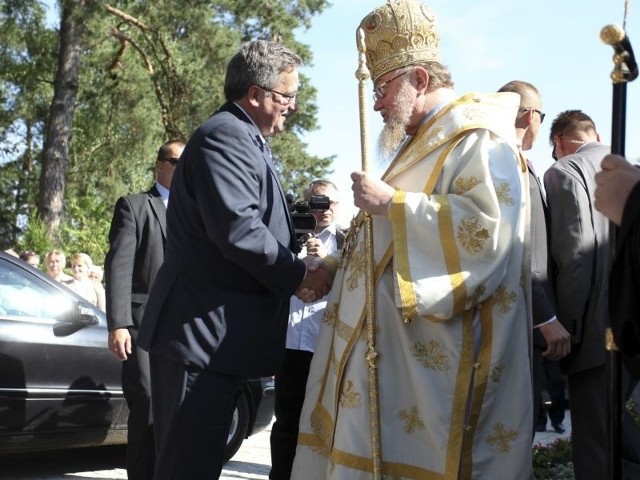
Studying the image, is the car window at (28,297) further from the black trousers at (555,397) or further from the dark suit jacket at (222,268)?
the black trousers at (555,397)

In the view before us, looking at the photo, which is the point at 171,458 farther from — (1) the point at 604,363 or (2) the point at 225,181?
(1) the point at 604,363

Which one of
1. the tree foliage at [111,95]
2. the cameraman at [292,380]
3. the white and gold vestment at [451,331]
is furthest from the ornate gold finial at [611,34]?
the tree foliage at [111,95]

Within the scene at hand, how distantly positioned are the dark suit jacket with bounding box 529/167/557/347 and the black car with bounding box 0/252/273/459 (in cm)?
242

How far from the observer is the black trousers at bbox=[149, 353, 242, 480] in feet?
11.8

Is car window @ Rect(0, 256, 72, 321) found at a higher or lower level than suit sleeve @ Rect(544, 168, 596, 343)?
lower

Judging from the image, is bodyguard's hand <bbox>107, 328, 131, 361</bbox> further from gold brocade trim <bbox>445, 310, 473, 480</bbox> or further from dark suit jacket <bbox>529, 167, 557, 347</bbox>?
gold brocade trim <bbox>445, 310, 473, 480</bbox>

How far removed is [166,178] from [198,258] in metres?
2.13

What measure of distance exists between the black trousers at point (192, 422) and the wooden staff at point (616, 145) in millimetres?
1548

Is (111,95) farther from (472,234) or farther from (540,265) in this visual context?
(472,234)

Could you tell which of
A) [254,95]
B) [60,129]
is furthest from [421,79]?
[60,129]

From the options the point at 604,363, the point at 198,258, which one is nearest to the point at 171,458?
the point at 198,258

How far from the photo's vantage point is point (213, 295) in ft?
12.0

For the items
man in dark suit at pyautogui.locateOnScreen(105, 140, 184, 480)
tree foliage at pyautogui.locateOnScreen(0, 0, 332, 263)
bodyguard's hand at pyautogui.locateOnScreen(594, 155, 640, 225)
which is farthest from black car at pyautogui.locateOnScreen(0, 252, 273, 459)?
tree foliage at pyautogui.locateOnScreen(0, 0, 332, 263)

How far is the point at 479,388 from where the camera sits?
11.4 feet
